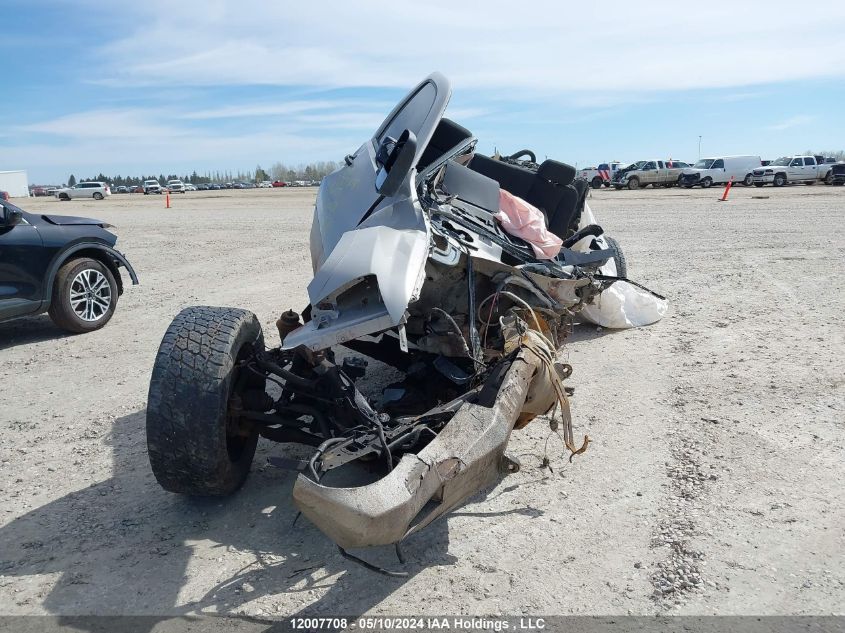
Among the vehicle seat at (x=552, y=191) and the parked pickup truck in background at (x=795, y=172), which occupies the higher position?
the parked pickup truck in background at (x=795, y=172)

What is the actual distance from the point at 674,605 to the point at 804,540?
2.97ft

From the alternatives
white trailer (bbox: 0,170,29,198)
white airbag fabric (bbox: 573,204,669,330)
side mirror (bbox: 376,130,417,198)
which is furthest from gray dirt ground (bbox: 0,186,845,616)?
white trailer (bbox: 0,170,29,198)

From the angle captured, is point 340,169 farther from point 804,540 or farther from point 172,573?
point 804,540

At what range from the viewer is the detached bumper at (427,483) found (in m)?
2.45

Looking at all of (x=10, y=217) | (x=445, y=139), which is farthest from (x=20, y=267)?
(x=445, y=139)

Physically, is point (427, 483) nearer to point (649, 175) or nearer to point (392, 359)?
point (392, 359)

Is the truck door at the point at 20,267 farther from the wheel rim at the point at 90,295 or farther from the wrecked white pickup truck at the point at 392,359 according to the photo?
the wrecked white pickup truck at the point at 392,359

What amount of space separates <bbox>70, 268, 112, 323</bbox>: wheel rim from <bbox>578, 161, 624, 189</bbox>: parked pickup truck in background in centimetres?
3565

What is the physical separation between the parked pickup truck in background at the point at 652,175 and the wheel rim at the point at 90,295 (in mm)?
34500

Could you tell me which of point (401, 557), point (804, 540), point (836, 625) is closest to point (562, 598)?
point (401, 557)

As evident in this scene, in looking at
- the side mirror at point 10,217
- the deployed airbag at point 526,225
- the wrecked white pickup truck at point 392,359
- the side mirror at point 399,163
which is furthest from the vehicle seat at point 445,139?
the side mirror at point 10,217

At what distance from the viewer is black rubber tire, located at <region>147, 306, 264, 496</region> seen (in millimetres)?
3268

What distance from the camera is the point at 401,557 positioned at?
9.95 ft

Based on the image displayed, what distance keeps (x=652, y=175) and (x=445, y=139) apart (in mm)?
35436
